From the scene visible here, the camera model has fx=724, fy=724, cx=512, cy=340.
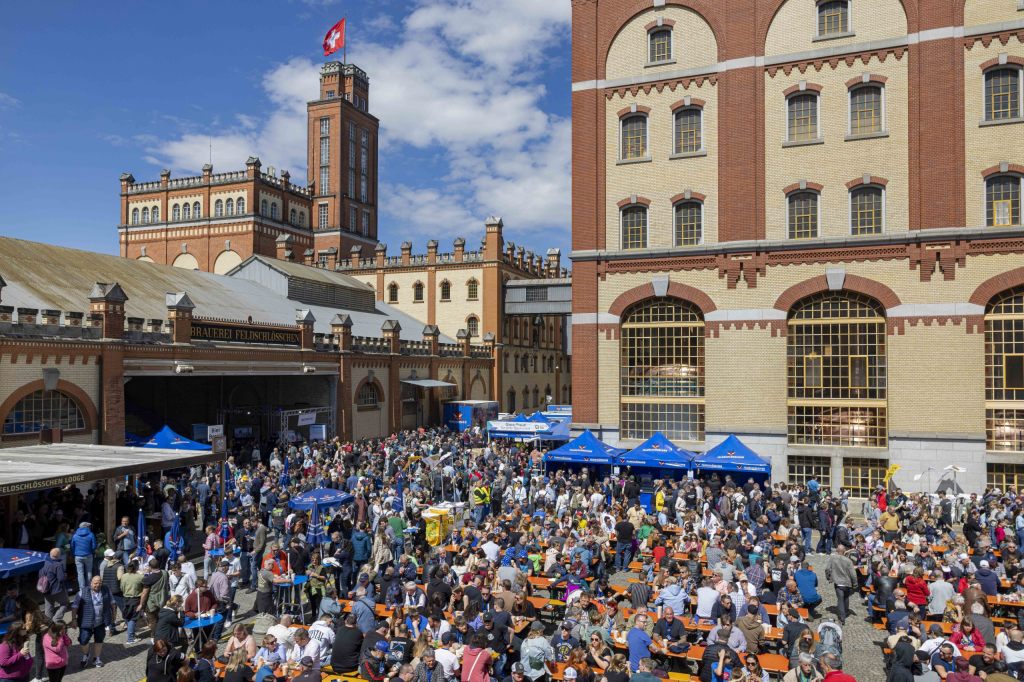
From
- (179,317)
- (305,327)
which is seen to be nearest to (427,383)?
(305,327)

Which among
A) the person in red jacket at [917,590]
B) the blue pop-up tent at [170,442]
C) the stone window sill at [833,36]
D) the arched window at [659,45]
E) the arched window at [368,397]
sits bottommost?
the person in red jacket at [917,590]

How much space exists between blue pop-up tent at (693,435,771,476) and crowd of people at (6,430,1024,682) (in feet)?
2.77

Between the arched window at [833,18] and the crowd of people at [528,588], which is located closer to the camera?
the crowd of people at [528,588]

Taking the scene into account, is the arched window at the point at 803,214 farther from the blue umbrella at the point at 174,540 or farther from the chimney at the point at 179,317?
the chimney at the point at 179,317

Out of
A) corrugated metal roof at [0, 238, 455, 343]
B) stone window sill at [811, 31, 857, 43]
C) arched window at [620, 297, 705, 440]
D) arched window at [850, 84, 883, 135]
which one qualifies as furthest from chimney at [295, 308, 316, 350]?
arched window at [850, 84, 883, 135]

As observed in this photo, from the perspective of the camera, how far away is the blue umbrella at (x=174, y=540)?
18.6 meters

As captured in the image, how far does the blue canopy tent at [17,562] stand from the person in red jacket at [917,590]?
53.1ft

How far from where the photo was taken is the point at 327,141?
70625mm

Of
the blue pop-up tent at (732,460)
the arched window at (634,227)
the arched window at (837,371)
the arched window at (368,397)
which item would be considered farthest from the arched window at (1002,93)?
the arched window at (368,397)

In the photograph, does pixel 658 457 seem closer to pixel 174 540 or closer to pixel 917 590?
pixel 917 590

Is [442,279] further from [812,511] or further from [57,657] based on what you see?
[57,657]

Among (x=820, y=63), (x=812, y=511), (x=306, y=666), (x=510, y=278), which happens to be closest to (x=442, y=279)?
(x=510, y=278)

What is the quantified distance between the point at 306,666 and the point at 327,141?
6707 centimetres

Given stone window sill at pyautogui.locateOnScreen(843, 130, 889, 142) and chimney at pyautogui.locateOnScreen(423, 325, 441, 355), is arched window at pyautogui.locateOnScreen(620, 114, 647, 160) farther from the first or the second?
chimney at pyautogui.locateOnScreen(423, 325, 441, 355)
